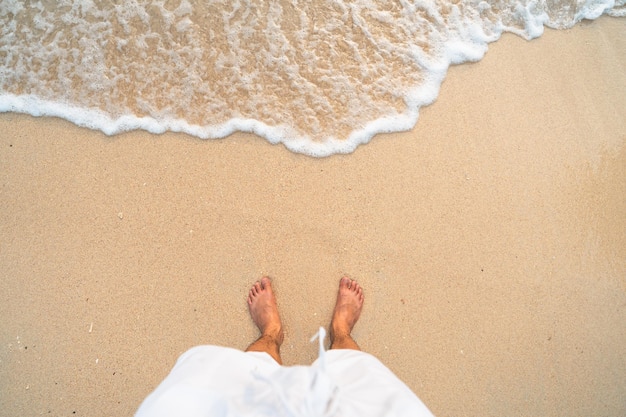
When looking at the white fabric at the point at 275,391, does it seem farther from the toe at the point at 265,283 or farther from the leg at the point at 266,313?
the toe at the point at 265,283

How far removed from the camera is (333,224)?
1.81 meters

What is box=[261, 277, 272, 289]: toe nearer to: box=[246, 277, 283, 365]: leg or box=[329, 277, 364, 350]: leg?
box=[246, 277, 283, 365]: leg

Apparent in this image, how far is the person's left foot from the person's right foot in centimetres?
23

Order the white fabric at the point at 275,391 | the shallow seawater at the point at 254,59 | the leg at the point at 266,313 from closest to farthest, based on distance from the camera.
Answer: the white fabric at the point at 275,391 → the leg at the point at 266,313 → the shallow seawater at the point at 254,59

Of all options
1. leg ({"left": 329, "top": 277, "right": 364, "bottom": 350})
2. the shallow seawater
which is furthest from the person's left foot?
the shallow seawater

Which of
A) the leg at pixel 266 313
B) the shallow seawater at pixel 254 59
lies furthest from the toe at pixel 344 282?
the shallow seawater at pixel 254 59

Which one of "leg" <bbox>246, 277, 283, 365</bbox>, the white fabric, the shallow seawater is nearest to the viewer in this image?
the white fabric

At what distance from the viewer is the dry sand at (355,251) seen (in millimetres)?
1699

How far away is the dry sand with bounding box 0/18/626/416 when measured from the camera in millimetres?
1699

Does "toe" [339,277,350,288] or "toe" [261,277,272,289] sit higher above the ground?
"toe" [339,277,350,288]

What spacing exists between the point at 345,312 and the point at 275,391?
714 mm

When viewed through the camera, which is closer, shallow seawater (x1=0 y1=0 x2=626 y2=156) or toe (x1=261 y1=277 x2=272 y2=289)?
toe (x1=261 y1=277 x2=272 y2=289)

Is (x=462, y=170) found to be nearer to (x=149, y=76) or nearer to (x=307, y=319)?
(x=307, y=319)

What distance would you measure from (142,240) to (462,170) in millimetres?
1446
